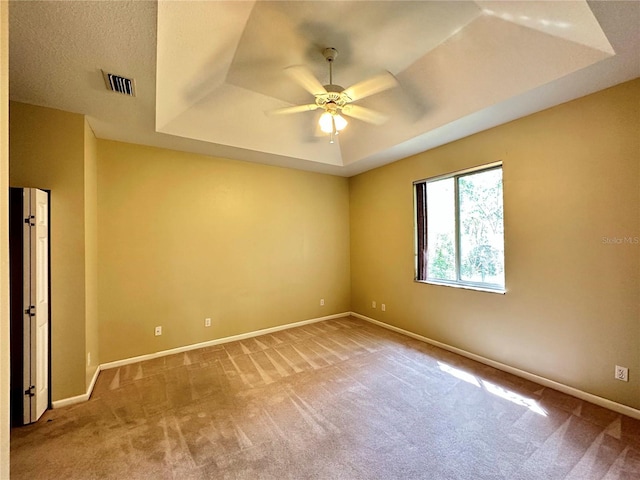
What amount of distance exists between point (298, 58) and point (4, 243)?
100 inches

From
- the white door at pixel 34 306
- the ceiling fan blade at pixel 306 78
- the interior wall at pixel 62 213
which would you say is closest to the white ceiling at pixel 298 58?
the interior wall at pixel 62 213

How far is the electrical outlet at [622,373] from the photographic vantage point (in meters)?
2.27

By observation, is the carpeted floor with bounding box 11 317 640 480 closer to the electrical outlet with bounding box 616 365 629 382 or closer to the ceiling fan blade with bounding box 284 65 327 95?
the electrical outlet with bounding box 616 365 629 382

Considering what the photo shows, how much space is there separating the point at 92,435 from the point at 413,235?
4.11m

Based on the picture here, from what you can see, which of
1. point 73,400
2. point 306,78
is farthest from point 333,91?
point 73,400

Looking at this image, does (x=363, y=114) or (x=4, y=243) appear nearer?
(x=4, y=243)

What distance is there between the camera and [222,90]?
2.92 metres

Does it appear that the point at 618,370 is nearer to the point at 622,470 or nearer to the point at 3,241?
the point at 622,470

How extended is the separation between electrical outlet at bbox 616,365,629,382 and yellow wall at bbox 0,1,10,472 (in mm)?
3941

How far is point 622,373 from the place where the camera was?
2.29 m

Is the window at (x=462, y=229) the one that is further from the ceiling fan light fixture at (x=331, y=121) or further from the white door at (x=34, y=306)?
the white door at (x=34, y=306)

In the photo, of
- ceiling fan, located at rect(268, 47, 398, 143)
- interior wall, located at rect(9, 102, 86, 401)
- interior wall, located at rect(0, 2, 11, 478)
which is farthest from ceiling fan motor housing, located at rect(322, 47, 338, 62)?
interior wall, located at rect(9, 102, 86, 401)

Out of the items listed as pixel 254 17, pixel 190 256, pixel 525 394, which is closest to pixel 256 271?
pixel 190 256

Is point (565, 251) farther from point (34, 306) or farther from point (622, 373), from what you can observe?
point (34, 306)
